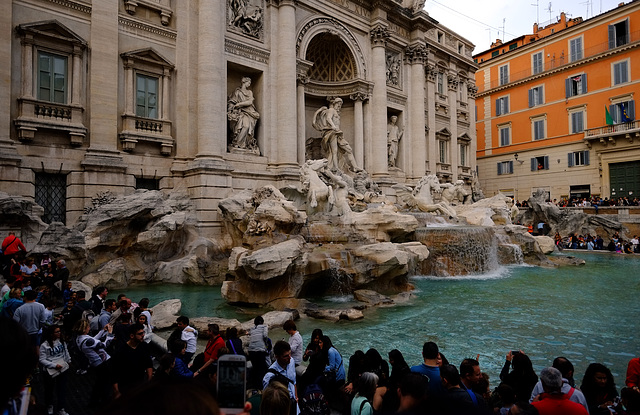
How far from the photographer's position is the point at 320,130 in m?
19.0

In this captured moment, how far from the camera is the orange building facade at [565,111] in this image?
24.8 metres

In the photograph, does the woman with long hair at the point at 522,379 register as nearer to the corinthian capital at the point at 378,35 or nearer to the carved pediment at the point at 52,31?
the carved pediment at the point at 52,31

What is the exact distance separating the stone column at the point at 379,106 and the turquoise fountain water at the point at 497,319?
9.80 meters

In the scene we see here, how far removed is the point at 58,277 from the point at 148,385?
315 inches

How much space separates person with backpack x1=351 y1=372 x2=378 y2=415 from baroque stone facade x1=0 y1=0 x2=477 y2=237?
36.0 feet

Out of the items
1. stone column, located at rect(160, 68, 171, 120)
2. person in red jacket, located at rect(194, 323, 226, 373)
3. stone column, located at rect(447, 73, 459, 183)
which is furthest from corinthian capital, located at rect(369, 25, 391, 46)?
person in red jacket, located at rect(194, 323, 226, 373)

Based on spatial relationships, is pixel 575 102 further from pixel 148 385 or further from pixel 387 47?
pixel 148 385

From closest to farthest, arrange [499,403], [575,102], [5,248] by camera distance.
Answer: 1. [499,403]
2. [5,248]
3. [575,102]

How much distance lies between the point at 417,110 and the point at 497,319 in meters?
17.5

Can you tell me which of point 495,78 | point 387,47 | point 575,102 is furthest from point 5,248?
point 495,78

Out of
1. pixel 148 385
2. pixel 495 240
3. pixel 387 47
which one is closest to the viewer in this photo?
pixel 148 385

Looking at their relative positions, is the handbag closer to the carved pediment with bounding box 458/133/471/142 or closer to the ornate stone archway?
the ornate stone archway

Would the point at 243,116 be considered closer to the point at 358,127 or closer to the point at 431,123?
the point at 358,127

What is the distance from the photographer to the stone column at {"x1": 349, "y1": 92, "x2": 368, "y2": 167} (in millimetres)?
19906
